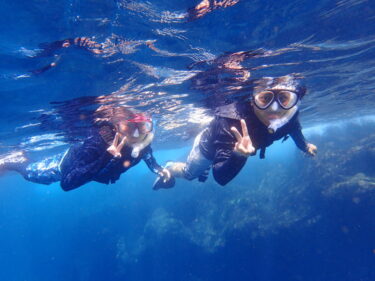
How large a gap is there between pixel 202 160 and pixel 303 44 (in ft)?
17.8

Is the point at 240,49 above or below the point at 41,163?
above

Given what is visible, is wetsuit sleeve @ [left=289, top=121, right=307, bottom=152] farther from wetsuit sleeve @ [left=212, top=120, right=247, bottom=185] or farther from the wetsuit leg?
the wetsuit leg

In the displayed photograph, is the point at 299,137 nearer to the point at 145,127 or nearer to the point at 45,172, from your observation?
the point at 145,127

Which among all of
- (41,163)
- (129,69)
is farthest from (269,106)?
(41,163)

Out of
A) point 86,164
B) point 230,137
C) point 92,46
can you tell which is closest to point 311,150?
point 230,137

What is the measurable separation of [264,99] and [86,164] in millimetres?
4818

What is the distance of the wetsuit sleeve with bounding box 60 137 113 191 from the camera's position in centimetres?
574

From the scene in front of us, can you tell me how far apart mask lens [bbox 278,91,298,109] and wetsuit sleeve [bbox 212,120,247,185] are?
1271mm

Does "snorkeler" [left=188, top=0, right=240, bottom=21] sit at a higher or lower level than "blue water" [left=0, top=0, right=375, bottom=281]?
higher

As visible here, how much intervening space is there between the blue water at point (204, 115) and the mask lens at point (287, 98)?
7.76ft

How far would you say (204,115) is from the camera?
1622 centimetres

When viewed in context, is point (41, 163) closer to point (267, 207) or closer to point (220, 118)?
point (220, 118)

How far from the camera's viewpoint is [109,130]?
7.50 m

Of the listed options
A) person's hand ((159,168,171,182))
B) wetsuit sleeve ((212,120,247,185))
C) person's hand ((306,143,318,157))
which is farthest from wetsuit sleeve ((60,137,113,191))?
person's hand ((306,143,318,157))
